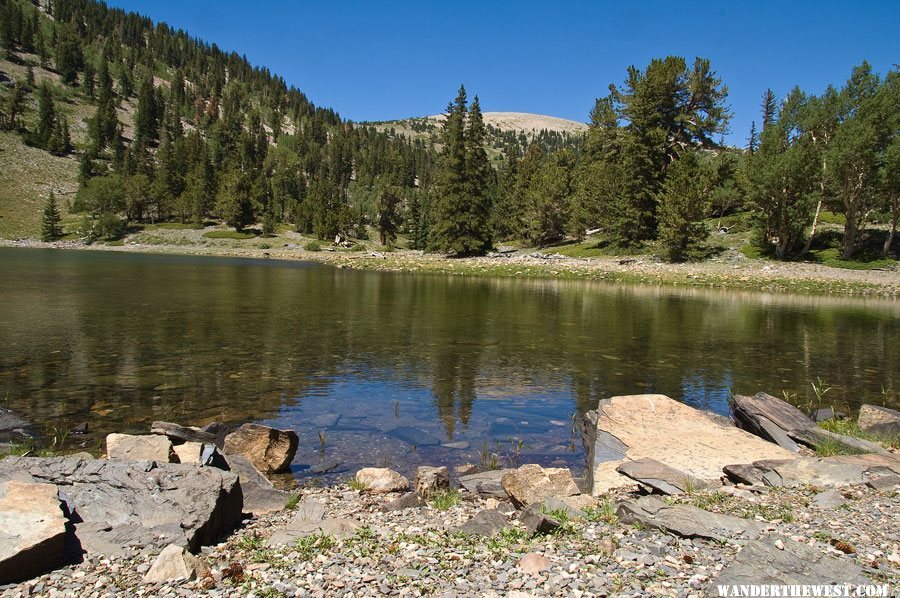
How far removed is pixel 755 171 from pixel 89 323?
52.5m

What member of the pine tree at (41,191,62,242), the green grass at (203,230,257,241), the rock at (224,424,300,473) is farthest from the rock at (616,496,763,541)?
the pine tree at (41,191,62,242)

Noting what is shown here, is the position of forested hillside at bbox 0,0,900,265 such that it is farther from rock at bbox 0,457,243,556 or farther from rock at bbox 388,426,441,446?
rock at bbox 0,457,243,556

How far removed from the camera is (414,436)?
32.6ft

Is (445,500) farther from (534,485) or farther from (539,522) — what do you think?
(539,522)

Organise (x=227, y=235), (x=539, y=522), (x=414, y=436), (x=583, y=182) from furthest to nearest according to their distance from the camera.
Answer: (x=227, y=235)
(x=583, y=182)
(x=414, y=436)
(x=539, y=522)

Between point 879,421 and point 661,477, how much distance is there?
539 cm

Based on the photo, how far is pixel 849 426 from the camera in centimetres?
979

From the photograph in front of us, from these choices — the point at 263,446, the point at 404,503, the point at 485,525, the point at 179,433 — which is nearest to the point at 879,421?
the point at 485,525

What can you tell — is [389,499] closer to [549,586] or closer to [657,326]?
[549,586]

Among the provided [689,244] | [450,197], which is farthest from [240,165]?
[689,244]

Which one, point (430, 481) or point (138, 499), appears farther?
point (430, 481)

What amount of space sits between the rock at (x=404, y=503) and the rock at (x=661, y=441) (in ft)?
7.78

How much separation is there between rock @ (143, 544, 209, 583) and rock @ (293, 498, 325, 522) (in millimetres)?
1462

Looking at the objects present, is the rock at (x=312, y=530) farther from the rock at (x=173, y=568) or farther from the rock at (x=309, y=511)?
the rock at (x=173, y=568)
